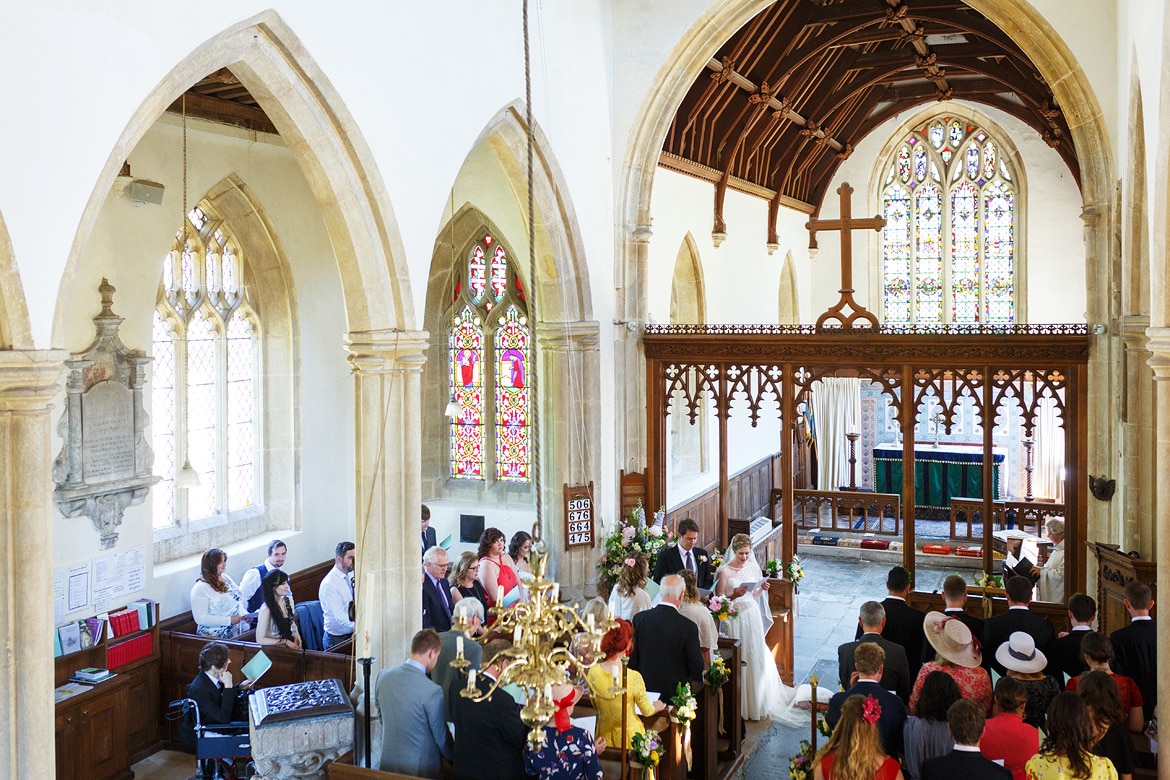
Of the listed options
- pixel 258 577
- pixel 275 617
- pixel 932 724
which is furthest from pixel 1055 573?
pixel 258 577

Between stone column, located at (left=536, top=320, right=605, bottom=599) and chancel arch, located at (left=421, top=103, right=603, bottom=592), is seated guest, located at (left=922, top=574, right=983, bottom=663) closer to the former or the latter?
chancel arch, located at (left=421, top=103, right=603, bottom=592)

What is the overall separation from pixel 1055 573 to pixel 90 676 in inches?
277

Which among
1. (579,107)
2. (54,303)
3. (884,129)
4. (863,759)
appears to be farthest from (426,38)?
(884,129)

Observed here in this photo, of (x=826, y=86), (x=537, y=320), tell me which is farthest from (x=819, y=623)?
(x=826, y=86)

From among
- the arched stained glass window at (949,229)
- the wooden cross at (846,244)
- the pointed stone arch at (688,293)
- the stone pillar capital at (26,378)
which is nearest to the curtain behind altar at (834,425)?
the arched stained glass window at (949,229)

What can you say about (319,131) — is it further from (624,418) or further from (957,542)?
(957,542)

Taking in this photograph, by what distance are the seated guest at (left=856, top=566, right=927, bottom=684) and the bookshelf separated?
465 cm

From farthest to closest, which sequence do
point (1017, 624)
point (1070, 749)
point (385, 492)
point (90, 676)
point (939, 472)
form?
point (939, 472), point (90, 676), point (385, 492), point (1017, 624), point (1070, 749)

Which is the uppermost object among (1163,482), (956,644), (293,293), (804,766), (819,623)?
(293,293)

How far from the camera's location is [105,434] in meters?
7.57

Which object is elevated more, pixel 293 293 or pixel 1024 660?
pixel 293 293

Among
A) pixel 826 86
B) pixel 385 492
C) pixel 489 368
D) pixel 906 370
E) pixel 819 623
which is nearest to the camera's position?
pixel 385 492

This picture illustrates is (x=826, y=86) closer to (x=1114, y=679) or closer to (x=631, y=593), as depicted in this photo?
(x=631, y=593)

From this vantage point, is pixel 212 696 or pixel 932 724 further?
pixel 212 696
